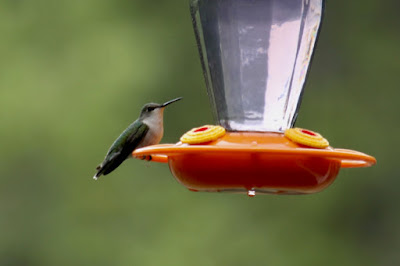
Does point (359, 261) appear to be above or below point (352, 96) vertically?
below

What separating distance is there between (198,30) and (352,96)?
7255 mm

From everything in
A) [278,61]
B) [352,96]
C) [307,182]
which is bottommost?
[352,96]

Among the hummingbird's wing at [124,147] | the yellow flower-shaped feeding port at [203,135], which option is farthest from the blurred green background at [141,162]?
the yellow flower-shaped feeding port at [203,135]

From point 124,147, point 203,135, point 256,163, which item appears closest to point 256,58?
point 203,135

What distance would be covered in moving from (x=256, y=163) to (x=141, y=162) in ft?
23.9

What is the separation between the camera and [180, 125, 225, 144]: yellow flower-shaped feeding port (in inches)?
142

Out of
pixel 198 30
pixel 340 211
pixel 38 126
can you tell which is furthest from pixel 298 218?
pixel 198 30

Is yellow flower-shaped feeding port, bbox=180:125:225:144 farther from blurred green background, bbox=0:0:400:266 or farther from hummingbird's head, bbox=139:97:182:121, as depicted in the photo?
blurred green background, bbox=0:0:400:266

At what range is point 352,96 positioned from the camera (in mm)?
11211

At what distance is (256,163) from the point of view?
3.48 m

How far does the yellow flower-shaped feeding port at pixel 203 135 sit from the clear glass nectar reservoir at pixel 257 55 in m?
0.38

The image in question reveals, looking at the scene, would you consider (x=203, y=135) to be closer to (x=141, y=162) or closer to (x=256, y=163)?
(x=256, y=163)

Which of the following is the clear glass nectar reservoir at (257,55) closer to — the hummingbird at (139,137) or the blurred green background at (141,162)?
the hummingbird at (139,137)

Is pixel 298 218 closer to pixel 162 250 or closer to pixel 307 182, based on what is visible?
pixel 162 250
